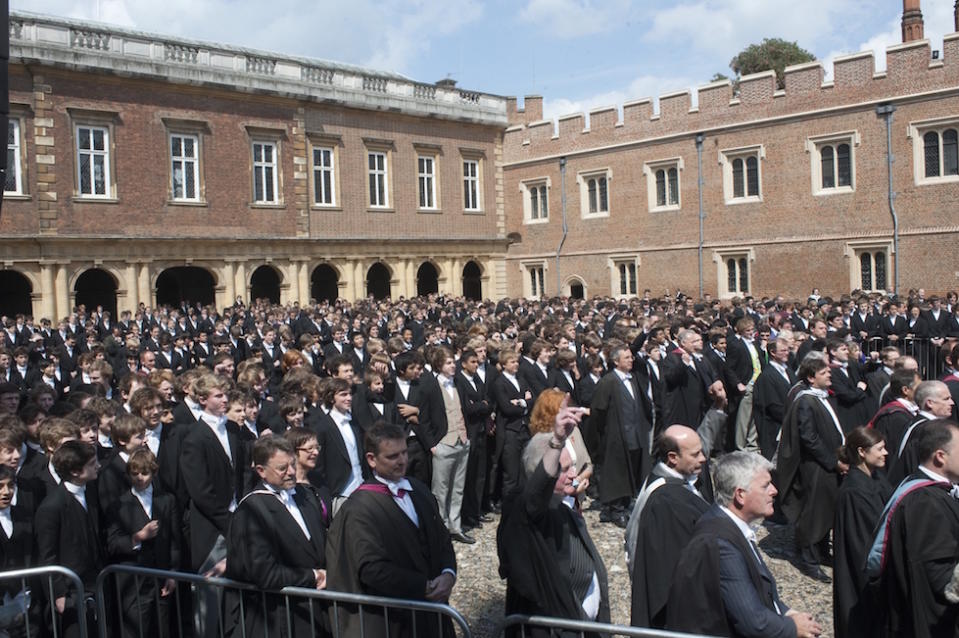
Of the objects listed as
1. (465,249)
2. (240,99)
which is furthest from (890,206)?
(240,99)

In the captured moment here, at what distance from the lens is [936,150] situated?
24.1 meters

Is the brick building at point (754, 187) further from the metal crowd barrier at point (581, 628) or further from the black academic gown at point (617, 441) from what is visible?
the metal crowd barrier at point (581, 628)

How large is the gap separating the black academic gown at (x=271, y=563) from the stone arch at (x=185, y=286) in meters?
25.1

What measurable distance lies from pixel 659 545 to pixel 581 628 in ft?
2.96

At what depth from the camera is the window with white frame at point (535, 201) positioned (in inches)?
1362

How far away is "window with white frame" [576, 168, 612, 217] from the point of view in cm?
3241

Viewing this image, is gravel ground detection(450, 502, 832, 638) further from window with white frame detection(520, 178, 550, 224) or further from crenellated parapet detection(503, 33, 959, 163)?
window with white frame detection(520, 178, 550, 224)

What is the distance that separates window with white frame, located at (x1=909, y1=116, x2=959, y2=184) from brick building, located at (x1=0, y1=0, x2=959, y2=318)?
56 mm

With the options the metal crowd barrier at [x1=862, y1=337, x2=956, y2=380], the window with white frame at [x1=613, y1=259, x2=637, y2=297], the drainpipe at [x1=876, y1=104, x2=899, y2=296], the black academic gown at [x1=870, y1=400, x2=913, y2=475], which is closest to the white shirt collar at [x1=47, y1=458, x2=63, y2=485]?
the black academic gown at [x1=870, y1=400, x2=913, y2=475]

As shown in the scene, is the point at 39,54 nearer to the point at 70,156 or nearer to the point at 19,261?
the point at 70,156

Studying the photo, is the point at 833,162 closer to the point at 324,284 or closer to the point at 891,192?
the point at 891,192

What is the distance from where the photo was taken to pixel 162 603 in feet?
16.5

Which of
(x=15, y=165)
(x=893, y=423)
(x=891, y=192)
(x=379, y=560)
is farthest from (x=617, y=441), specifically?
(x=15, y=165)

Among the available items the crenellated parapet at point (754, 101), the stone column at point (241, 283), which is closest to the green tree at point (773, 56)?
the crenellated parapet at point (754, 101)
